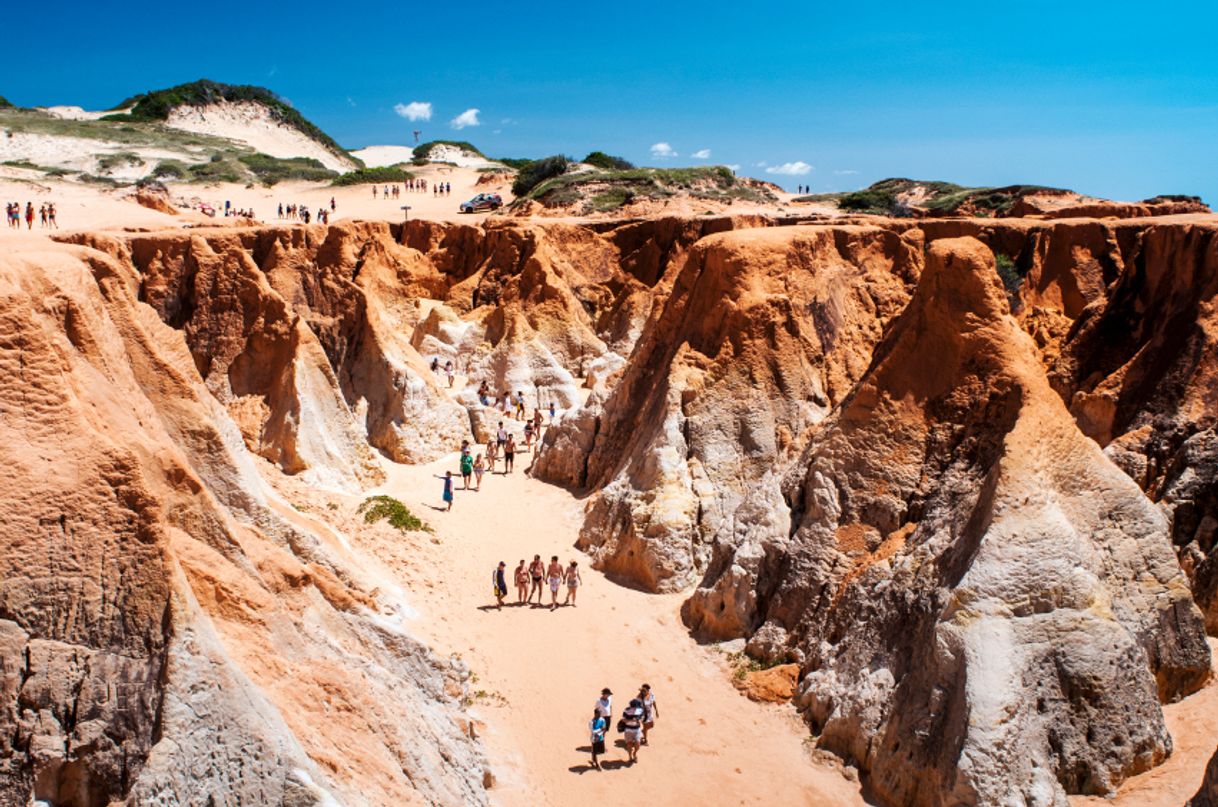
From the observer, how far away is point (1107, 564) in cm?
1201

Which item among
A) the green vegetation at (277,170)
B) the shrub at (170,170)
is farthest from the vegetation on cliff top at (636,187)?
the shrub at (170,170)

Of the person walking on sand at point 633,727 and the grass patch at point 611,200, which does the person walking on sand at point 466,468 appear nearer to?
the person walking on sand at point 633,727

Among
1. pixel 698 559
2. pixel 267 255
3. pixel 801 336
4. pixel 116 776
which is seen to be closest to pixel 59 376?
pixel 116 776

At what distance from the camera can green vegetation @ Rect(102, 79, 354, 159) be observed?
79.5m

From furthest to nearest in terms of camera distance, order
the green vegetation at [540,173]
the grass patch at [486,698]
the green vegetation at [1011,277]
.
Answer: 1. the green vegetation at [540,173]
2. the green vegetation at [1011,277]
3. the grass patch at [486,698]

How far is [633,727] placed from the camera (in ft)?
40.1

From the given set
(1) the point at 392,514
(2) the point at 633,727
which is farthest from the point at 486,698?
(1) the point at 392,514

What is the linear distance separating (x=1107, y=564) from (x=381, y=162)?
10395 centimetres

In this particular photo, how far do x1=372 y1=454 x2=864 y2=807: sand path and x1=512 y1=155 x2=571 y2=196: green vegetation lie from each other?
39.4 metres

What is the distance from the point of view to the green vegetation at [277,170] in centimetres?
6267

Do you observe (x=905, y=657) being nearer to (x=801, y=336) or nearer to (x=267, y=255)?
(x=801, y=336)

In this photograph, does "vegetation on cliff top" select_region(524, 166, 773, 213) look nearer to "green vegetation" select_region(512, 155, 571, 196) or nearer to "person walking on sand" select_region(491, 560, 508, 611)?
"green vegetation" select_region(512, 155, 571, 196)

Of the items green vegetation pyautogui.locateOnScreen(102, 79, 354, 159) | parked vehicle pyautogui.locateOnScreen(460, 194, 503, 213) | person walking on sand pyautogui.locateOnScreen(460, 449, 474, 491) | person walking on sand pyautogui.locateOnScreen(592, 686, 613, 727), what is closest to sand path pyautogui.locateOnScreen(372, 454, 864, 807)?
person walking on sand pyautogui.locateOnScreen(592, 686, 613, 727)

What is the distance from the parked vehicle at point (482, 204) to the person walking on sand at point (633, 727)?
42.0m
